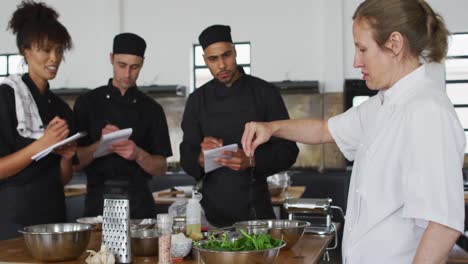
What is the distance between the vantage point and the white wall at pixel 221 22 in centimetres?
1084

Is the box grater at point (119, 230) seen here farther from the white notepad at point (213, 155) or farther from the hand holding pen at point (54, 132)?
the white notepad at point (213, 155)

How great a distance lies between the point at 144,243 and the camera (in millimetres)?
2562

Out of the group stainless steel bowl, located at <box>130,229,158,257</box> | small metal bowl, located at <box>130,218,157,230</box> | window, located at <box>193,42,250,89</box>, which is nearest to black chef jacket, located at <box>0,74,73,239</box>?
small metal bowl, located at <box>130,218,157,230</box>

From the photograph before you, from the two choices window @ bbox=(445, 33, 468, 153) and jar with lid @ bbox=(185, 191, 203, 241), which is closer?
jar with lid @ bbox=(185, 191, 203, 241)

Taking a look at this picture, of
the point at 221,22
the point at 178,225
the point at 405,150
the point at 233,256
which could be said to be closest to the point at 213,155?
the point at 178,225

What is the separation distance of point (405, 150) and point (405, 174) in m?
0.08

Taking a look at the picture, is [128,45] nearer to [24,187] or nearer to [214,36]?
[214,36]

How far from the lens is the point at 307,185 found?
923 centimetres

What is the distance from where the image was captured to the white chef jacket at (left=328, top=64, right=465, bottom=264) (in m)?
1.82

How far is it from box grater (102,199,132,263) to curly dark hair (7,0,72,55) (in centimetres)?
117

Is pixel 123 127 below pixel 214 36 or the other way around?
below

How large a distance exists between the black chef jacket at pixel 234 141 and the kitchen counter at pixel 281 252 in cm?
73

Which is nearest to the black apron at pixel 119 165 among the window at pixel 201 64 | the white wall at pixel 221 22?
the white wall at pixel 221 22

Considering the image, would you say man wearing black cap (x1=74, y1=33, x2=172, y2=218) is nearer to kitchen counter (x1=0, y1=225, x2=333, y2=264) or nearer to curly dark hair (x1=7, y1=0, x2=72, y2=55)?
curly dark hair (x1=7, y1=0, x2=72, y2=55)
